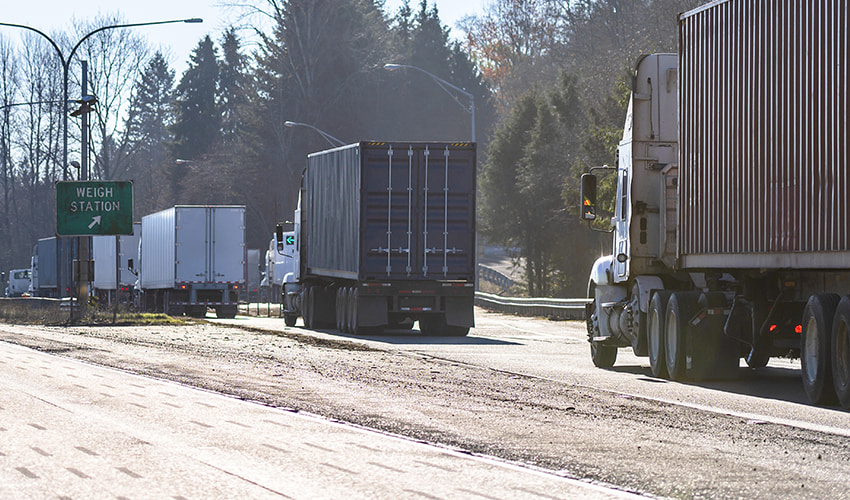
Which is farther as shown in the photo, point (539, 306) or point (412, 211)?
point (539, 306)

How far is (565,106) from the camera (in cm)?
6166

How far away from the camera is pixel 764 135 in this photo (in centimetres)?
1447

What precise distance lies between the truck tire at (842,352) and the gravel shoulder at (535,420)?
1358 millimetres

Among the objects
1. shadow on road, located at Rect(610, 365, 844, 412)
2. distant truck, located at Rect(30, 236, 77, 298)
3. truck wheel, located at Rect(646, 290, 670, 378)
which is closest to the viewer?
shadow on road, located at Rect(610, 365, 844, 412)

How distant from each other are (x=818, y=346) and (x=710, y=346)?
2802 mm

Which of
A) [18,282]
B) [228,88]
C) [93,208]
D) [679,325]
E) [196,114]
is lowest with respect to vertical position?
[679,325]

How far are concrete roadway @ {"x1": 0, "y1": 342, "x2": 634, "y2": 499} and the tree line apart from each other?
30.5 metres

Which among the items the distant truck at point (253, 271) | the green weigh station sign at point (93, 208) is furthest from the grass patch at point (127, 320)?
the distant truck at point (253, 271)

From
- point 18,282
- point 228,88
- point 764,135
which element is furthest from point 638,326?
point 228,88

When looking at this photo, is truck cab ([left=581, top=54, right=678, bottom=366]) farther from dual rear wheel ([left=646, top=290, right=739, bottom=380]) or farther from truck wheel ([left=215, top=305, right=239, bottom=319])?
truck wheel ([left=215, top=305, right=239, bottom=319])

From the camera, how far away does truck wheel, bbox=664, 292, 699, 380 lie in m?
16.0

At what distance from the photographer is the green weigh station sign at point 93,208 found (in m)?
37.8

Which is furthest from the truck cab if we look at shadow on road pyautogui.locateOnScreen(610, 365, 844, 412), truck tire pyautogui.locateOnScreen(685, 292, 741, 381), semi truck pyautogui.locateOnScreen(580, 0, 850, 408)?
truck tire pyautogui.locateOnScreen(685, 292, 741, 381)

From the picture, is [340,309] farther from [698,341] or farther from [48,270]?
[48,270]
